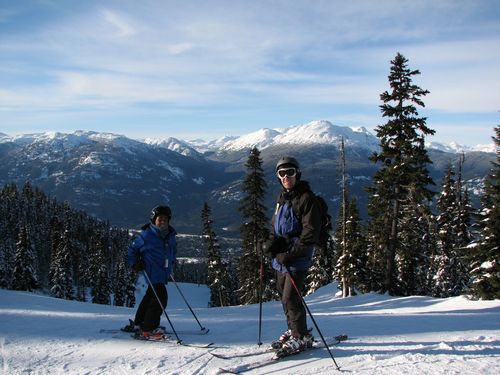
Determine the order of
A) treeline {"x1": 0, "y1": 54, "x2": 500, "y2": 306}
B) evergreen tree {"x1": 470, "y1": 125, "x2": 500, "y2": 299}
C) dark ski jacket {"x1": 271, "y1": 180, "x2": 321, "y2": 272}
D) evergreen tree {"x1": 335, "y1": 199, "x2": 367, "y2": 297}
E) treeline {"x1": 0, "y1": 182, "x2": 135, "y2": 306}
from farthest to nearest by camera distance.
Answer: treeline {"x1": 0, "y1": 182, "x2": 135, "y2": 306}, evergreen tree {"x1": 335, "y1": 199, "x2": 367, "y2": 297}, treeline {"x1": 0, "y1": 54, "x2": 500, "y2": 306}, evergreen tree {"x1": 470, "y1": 125, "x2": 500, "y2": 299}, dark ski jacket {"x1": 271, "y1": 180, "x2": 321, "y2": 272}

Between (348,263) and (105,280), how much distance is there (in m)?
38.2

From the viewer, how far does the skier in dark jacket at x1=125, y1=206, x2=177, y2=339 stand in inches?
290

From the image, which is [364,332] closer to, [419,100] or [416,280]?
[419,100]

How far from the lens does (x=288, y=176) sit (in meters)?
5.90

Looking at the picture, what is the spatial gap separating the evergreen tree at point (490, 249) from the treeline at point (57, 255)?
44876 mm

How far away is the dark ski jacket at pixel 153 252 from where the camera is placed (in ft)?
24.2

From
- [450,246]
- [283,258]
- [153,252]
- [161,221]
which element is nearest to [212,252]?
[450,246]

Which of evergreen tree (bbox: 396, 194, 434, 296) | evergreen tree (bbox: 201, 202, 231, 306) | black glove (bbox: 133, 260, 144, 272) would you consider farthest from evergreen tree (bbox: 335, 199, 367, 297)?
black glove (bbox: 133, 260, 144, 272)

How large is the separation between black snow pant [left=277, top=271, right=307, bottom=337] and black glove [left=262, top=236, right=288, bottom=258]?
390mm

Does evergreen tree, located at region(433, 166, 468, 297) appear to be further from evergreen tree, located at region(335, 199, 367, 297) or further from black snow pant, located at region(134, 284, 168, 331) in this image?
black snow pant, located at region(134, 284, 168, 331)

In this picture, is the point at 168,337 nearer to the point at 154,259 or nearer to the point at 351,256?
the point at 154,259

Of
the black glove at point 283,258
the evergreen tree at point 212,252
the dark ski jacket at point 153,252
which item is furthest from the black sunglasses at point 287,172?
the evergreen tree at point 212,252

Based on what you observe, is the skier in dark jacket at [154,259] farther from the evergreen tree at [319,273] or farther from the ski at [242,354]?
the evergreen tree at [319,273]

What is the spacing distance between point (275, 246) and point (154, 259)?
273 cm
